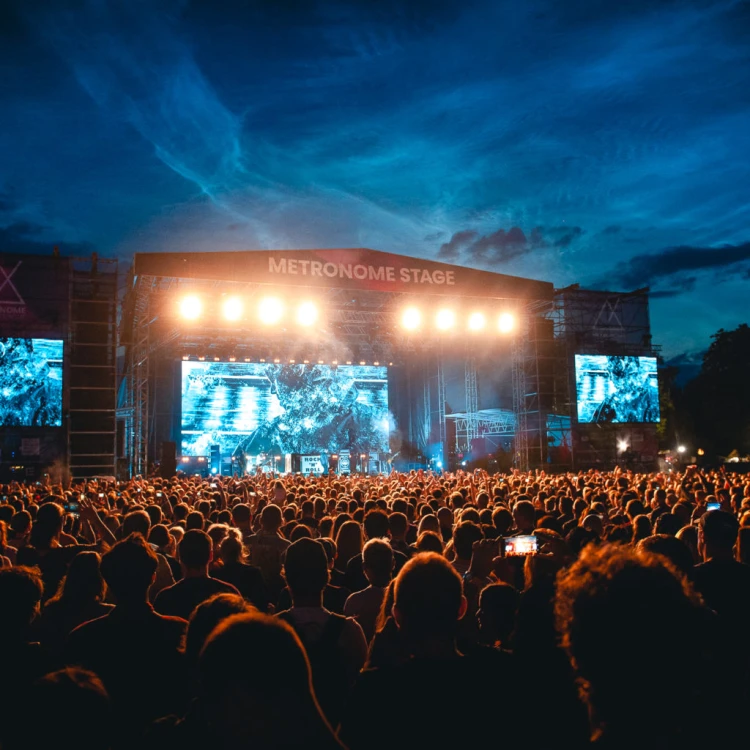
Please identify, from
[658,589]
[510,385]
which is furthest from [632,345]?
[658,589]

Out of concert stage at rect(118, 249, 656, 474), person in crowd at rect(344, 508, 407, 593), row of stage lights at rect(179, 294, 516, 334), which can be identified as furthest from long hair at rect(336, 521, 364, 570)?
concert stage at rect(118, 249, 656, 474)

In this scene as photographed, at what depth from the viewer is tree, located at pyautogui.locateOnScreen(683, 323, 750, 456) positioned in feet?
141

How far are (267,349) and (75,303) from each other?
11.0m

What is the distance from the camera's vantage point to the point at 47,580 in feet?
16.0

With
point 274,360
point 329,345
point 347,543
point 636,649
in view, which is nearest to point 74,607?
point 347,543

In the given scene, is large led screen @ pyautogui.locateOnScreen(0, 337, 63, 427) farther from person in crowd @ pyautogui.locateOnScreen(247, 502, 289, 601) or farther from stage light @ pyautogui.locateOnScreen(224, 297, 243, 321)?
Result: person in crowd @ pyautogui.locateOnScreen(247, 502, 289, 601)

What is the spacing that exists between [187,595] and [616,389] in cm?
2950

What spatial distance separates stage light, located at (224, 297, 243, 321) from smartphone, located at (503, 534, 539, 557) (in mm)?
16440

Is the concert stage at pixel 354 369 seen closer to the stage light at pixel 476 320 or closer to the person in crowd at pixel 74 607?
the stage light at pixel 476 320

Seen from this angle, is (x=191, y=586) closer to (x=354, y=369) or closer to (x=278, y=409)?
(x=278, y=409)

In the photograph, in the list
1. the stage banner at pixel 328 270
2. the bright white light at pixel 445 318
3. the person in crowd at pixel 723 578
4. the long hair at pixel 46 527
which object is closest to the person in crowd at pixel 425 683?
the person in crowd at pixel 723 578

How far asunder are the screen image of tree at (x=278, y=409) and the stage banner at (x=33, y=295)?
9900 mm

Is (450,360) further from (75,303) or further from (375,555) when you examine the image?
(375,555)

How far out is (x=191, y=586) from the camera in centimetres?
391
